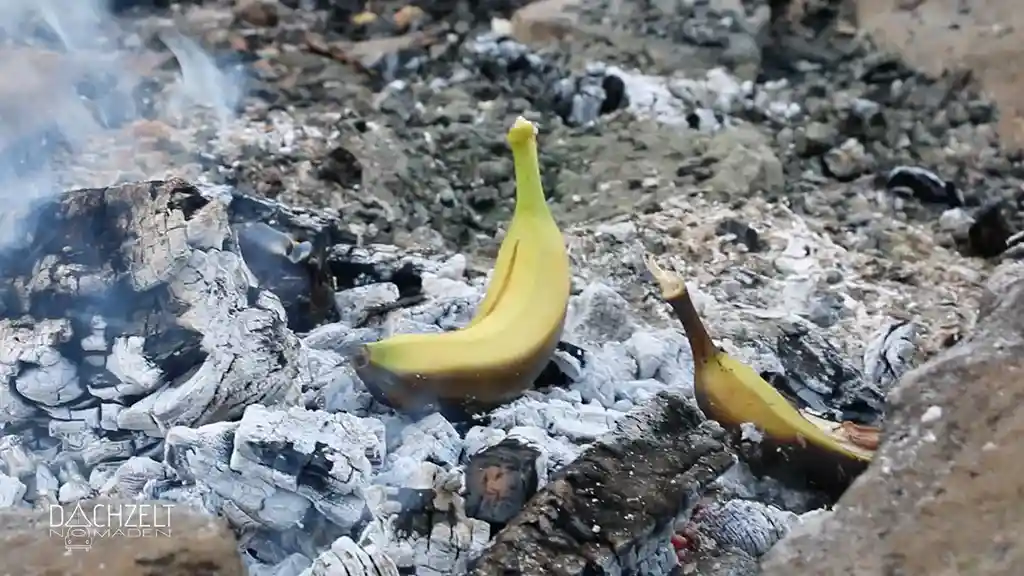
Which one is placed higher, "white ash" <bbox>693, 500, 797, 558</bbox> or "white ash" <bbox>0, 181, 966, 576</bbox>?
"white ash" <bbox>0, 181, 966, 576</bbox>

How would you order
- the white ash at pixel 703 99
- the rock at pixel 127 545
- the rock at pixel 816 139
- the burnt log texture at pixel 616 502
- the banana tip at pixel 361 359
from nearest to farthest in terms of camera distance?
the rock at pixel 127 545, the burnt log texture at pixel 616 502, the banana tip at pixel 361 359, the rock at pixel 816 139, the white ash at pixel 703 99

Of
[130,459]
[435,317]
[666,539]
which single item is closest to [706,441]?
[666,539]

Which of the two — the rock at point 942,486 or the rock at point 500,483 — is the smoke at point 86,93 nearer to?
the rock at point 500,483

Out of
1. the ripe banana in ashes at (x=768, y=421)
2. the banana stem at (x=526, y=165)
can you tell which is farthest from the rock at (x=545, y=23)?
the ripe banana in ashes at (x=768, y=421)

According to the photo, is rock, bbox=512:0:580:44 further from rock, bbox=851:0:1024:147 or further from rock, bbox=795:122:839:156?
rock, bbox=851:0:1024:147

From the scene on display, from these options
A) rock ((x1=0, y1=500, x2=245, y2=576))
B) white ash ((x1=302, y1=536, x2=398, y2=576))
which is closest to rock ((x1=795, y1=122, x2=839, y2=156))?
white ash ((x1=302, y1=536, x2=398, y2=576))

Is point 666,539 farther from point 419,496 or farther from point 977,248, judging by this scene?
point 977,248
